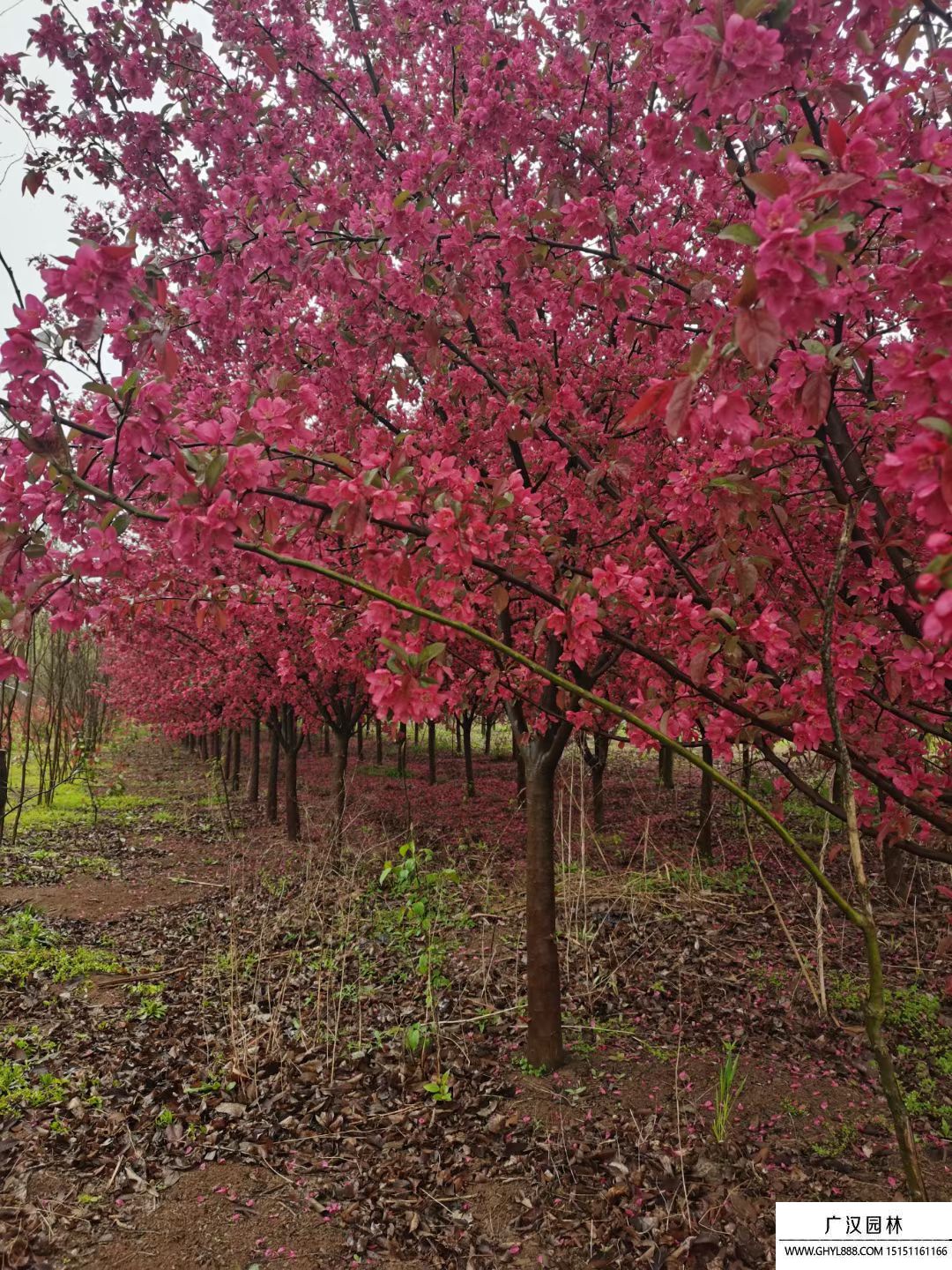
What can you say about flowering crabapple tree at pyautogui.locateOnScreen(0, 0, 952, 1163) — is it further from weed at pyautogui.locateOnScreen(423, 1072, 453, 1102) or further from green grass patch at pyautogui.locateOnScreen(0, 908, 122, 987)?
green grass patch at pyautogui.locateOnScreen(0, 908, 122, 987)

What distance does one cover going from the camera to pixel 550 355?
478 centimetres

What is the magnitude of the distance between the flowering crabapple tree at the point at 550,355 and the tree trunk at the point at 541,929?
0.06ft

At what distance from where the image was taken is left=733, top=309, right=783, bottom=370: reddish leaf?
3.92 ft

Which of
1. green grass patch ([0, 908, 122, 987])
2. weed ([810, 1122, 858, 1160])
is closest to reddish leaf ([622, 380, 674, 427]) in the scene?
weed ([810, 1122, 858, 1160])

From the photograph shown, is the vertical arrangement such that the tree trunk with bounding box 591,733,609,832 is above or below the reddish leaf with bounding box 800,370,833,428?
below

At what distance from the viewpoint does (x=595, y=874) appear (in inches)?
333

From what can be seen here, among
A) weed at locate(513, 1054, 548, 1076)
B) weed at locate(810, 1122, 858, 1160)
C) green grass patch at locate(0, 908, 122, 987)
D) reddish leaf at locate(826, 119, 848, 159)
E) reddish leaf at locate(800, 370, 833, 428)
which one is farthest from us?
green grass patch at locate(0, 908, 122, 987)

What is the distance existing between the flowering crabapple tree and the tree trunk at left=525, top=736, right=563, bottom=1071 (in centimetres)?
2

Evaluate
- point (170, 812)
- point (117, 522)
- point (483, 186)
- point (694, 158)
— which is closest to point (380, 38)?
point (483, 186)

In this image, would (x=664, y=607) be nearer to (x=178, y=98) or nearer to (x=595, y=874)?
(x=178, y=98)

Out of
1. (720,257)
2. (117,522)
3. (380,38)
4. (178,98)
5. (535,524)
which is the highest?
(380,38)

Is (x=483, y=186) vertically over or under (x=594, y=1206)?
over

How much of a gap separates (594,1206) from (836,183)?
389cm

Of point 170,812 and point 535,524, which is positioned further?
point 170,812
